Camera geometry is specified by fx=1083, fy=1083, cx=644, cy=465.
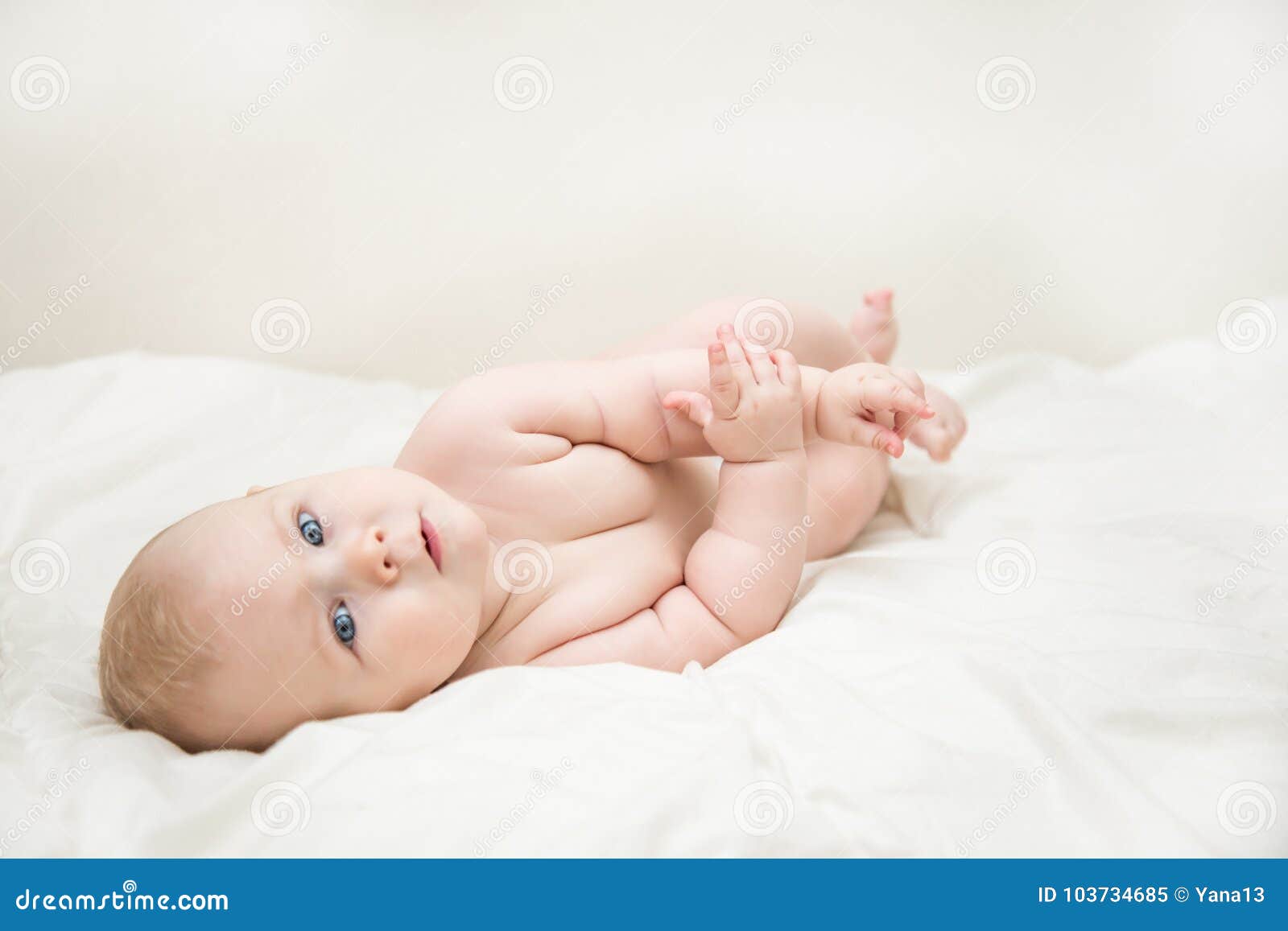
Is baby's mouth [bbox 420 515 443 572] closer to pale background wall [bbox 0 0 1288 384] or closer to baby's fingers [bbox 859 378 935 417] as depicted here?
baby's fingers [bbox 859 378 935 417]

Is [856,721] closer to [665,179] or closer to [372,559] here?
[372,559]

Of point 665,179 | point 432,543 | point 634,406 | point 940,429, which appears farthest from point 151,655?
point 665,179

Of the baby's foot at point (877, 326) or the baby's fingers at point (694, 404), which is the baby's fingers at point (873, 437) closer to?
the baby's fingers at point (694, 404)

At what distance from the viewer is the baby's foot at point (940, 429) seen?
1.38 meters

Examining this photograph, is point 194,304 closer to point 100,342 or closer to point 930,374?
point 100,342

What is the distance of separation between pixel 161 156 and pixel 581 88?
0.78 m

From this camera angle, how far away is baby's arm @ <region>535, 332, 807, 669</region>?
1.21 m

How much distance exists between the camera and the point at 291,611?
101 centimetres

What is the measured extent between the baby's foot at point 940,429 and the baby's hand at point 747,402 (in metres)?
0.19

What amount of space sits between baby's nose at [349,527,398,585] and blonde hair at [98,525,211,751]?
0.15 meters

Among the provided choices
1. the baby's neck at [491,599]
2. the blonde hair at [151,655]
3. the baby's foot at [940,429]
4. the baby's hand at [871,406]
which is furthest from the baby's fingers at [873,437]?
the blonde hair at [151,655]

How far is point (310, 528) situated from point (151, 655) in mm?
182

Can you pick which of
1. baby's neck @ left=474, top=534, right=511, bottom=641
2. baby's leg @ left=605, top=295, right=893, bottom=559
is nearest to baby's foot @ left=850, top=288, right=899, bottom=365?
baby's leg @ left=605, top=295, right=893, bottom=559

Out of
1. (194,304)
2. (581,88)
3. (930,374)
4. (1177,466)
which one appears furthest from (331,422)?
(1177,466)
